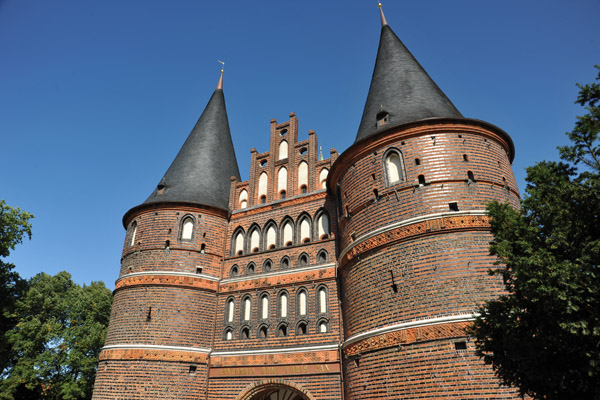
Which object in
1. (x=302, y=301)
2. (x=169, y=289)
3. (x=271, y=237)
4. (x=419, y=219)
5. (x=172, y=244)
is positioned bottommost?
(x=302, y=301)

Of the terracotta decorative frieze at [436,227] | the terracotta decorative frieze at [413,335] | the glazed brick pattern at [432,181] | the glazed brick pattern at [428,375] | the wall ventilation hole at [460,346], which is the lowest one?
the glazed brick pattern at [428,375]

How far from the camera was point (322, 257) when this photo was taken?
15977mm

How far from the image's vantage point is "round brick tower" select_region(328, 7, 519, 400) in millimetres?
10375

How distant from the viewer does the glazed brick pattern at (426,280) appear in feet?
35.0

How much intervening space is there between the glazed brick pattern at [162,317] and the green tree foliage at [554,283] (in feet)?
38.7

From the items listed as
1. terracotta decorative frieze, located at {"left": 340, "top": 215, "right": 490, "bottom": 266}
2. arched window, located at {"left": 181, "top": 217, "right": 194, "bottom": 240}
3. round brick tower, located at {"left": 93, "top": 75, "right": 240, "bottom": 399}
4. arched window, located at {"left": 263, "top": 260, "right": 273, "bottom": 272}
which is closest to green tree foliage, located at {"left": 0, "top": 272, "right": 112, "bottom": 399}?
round brick tower, located at {"left": 93, "top": 75, "right": 240, "bottom": 399}

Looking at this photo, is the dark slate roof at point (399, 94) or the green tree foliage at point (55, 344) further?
the green tree foliage at point (55, 344)

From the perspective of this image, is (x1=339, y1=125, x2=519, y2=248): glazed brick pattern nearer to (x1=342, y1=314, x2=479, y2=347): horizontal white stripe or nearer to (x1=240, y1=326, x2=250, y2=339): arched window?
(x1=342, y1=314, x2=479, y2=347): horizontal white stripe

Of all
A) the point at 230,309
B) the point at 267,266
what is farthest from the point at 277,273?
the point at 230,309

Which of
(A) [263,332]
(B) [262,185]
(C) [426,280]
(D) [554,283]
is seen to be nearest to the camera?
(D) [554,283]

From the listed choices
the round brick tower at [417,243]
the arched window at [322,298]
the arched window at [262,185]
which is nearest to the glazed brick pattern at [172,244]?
the arched window at [262,185]

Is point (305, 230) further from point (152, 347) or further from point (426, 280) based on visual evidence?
point (152, 347)

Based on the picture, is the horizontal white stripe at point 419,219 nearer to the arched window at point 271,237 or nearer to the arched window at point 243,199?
the arched window at point 271,237

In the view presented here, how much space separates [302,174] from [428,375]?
1025cm
